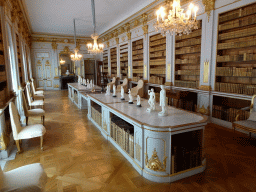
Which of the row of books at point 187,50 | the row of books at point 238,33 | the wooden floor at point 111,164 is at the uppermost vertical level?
the row of books at point 238,33

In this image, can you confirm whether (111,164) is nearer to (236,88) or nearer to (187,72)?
(236,88)

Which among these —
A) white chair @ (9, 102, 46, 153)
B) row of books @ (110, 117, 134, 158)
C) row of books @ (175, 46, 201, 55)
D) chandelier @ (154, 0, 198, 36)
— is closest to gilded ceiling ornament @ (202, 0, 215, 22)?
row of books @ (175, 46, 201, 55)

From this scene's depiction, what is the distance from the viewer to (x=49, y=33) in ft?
43.1

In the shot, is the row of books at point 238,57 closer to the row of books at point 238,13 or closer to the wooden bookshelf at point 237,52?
the wooden bookshelf at point 237,52

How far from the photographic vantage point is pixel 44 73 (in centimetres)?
1371

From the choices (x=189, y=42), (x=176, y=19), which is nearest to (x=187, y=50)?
(x=189, y=42)

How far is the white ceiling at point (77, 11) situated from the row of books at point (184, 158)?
609 centimetres

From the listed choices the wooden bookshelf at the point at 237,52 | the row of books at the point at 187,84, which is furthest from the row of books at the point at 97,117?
the wooden bookshelf at the point at 237,52

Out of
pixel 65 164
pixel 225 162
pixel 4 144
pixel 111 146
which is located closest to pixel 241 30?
pixel 225 162

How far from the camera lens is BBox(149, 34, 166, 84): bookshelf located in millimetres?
7010

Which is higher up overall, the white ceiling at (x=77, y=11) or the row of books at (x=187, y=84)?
the white ceiling at (x=77, y=11)

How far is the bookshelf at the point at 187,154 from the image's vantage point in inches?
98.2

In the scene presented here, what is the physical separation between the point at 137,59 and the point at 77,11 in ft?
11.6

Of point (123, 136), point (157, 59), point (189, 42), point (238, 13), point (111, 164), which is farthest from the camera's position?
point (157, 59)
